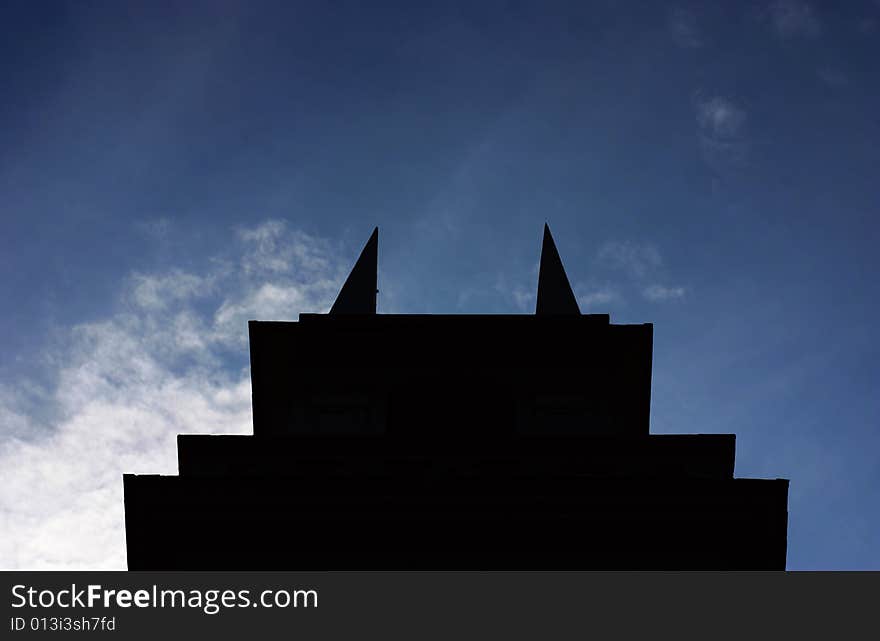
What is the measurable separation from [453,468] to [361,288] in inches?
571

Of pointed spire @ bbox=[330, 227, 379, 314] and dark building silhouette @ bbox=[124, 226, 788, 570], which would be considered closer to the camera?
dark building silhouette @ bbox=[124, 226, 788, 570]

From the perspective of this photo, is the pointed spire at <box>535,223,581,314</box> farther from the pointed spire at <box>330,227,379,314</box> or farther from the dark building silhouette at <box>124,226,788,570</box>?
the pointed spire at <box>330,227,379,314</box>

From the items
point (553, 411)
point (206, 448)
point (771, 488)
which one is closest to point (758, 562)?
point (771, 488)

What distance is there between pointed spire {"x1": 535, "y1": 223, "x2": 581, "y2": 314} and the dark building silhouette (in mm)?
5087

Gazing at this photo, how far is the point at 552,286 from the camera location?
89.7ft

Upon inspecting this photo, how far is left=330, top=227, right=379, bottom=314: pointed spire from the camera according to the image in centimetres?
2569

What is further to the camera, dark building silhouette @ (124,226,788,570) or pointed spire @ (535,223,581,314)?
pointed spire @ (535,223,581,314)

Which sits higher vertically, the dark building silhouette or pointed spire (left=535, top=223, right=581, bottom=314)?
pointed spire (left=535, top=223, right=581, bottom=314)

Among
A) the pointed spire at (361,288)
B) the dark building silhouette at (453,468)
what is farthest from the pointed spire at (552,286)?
the pointed spire at (361,288)

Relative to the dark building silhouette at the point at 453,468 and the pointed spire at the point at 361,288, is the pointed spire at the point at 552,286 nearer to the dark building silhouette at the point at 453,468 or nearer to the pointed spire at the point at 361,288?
the dark building silhouette at the point at 453,468

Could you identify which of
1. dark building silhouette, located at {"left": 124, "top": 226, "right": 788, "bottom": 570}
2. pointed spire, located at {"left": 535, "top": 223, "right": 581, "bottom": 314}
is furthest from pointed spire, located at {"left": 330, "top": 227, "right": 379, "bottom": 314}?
pointed spire, located at {"left": 535, "top": 223, "right": 581, "bottom": 314}

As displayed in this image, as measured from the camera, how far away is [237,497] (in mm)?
12898

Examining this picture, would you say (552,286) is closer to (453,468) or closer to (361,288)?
(361,288)

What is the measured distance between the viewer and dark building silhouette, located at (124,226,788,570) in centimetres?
1276
